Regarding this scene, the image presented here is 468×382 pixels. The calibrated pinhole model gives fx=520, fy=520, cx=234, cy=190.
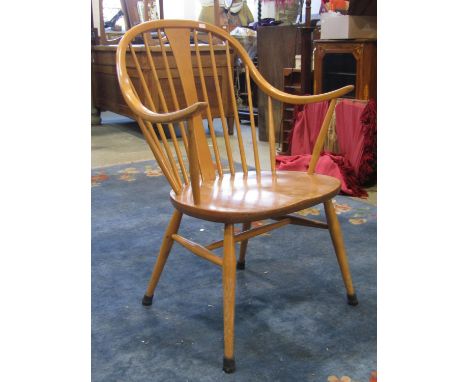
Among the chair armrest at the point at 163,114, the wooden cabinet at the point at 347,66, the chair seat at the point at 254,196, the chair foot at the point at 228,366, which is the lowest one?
the chair foot at the point at 228,366

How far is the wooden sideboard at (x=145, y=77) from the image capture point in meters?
3.97

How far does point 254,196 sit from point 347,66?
196cm

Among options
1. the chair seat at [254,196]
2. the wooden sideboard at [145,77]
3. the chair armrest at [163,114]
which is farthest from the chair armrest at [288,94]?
the wooden sideboard at [145,77]

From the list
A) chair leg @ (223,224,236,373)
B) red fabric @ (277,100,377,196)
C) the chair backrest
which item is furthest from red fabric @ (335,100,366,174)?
chair leg @ (223,224,236,373)

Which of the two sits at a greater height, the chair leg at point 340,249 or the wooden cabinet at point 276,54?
the wooden cabinet at point 276,54

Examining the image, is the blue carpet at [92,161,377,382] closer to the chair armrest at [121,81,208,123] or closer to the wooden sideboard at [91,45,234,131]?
the chair armrest at [121,81,208,123]

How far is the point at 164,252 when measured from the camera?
57.6 inches

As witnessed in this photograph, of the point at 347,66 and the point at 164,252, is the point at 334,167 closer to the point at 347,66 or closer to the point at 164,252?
the point at 347,66

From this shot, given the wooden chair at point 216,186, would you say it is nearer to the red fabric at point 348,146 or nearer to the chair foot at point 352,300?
the chair foot at point 352,300

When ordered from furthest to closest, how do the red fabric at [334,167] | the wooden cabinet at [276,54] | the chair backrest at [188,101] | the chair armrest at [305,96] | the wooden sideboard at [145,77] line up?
the wooden sideboard at [145,77] → the wooden cabinet at [276,54] → the red fabric at [334,167] → the chair armrest at [305,96] → the chair backrest at [188,101]

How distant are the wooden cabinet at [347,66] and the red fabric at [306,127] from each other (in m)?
0.22

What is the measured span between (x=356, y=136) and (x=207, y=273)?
133 centimetres

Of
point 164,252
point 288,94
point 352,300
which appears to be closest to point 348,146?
point 288,94
